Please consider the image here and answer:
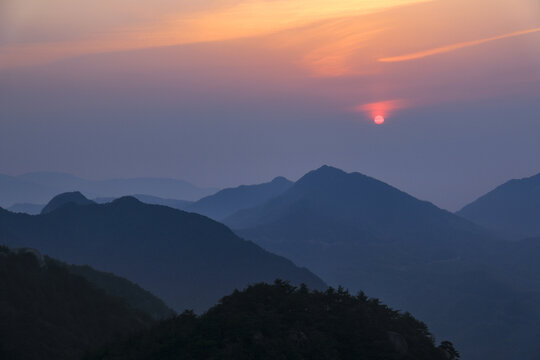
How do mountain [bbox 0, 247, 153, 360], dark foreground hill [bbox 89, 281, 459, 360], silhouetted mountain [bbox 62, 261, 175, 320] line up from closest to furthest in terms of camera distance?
dark foreground hill [bbox 89, 281, 459, 360] → mountain [bbox 0, 247, 153, 360] → silhouetted mountain [bbox 62, 261, 175, 320]

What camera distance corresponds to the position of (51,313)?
3046 inches

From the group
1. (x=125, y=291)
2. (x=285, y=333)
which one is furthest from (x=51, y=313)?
(x=125, y=291)

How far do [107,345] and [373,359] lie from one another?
84.2ft

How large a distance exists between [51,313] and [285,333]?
4381 centimetres

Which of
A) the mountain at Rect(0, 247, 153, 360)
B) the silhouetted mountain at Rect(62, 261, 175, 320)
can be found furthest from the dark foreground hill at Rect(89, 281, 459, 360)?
the silhouetted mountain at Rect(62, 261, 175, 320)

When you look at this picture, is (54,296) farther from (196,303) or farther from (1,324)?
(196,303)

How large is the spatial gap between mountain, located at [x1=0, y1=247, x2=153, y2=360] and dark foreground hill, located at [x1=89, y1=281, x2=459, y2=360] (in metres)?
13.4

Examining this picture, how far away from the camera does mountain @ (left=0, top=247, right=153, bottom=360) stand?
6712cm

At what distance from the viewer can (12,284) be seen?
7812cm

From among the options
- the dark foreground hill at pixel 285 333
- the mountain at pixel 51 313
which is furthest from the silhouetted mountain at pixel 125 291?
the dark foreground hill at pixel 285 333

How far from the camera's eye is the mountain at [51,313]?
2643 inches

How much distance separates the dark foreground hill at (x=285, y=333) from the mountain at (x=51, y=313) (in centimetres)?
1335

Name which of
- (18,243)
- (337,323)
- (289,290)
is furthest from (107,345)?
(18,243)

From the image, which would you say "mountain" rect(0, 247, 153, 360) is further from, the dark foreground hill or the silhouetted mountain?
the silhouetted mountain
